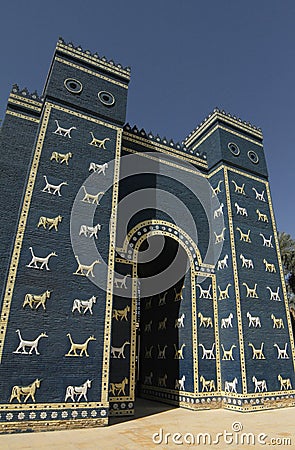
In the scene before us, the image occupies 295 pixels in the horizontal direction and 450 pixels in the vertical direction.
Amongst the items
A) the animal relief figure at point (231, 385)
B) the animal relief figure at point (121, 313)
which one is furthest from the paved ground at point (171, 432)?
the animal relief figure at point (121, 313)

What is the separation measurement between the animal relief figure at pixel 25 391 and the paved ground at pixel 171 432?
834mm

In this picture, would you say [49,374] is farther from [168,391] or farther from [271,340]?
[271,340]

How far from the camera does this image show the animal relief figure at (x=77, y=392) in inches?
348

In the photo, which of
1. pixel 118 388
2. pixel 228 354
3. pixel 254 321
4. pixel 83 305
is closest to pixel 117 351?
pixel 118 388

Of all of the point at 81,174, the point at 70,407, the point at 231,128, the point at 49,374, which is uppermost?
the point at 231,128

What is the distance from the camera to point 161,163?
1511 centimetres

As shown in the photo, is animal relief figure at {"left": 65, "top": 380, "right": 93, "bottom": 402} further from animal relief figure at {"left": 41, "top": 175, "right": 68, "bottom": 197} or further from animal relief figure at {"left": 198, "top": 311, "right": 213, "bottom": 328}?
animal relief figure at {"left": 41, "top": 175, "right": 68, "bottom": 197}

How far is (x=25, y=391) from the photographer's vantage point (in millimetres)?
8367

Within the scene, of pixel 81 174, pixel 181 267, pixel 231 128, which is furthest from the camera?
pixel 231 128

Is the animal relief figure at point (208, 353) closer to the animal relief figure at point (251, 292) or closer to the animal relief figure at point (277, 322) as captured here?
the animal relief figure at point (251, 292)

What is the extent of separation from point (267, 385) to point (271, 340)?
175cm

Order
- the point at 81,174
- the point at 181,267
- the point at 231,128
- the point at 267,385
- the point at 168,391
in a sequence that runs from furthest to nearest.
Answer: the point at 231,128 < the point at 181,267 < the point at 168,391 < the point at 267,385 < the point at 81,174

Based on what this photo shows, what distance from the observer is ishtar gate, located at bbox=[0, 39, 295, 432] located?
9.06m

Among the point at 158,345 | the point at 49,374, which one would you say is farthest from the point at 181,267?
the point at 49,374
